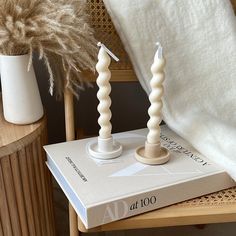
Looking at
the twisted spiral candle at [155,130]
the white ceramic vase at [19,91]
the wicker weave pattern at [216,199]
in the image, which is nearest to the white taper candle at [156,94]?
the twisted spiral candle at [155,130]

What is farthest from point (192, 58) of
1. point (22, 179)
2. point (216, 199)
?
point (22, 179)

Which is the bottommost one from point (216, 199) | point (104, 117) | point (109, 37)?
point (216, 199)

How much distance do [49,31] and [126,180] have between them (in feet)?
0.82

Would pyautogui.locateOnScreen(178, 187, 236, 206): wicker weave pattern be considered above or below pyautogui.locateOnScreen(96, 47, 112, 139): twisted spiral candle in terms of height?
below

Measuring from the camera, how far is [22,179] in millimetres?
646

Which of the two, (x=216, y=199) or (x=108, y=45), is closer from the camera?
(x=216, y=199)

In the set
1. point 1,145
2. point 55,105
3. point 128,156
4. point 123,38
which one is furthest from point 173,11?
point 55,105

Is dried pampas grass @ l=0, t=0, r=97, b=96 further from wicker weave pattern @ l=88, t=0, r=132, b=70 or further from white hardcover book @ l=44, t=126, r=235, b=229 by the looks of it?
white hardcover book @ l=44, t=126, r=235, b=229

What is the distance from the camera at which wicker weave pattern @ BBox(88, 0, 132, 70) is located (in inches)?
25.4

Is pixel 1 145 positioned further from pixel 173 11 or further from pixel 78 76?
pixel 173 11

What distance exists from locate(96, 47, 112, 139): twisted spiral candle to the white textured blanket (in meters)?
0.10

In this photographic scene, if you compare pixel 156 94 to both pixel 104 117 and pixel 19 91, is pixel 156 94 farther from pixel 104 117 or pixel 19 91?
pixel 19 91

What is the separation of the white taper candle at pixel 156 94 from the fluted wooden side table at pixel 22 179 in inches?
7.9

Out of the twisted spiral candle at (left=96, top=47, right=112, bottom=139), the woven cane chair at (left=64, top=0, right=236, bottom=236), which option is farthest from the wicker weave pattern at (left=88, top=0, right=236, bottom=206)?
the twisted spiral candle at (left=96, top=47, right=112, bottom=139)
